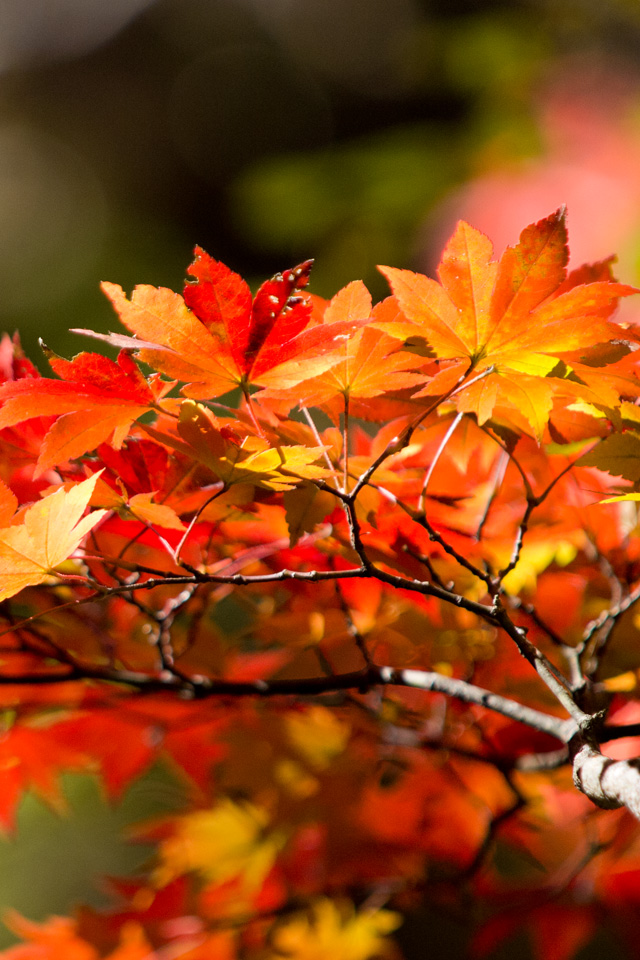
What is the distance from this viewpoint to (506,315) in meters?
0.35

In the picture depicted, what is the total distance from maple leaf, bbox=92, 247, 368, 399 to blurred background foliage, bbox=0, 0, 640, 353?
0.93m

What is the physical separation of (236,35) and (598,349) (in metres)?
6.05

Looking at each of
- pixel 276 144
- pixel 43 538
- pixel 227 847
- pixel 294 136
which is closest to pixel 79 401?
pixel 43 538

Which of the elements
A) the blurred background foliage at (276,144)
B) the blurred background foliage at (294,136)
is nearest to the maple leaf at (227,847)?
the blurred background foliage at (276,144)

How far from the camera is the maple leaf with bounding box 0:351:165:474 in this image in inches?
13.7

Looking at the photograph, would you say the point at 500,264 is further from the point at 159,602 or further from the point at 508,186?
the point at 508,186

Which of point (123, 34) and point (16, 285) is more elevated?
point (123, 34)

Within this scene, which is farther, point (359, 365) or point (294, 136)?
point (294, 136)

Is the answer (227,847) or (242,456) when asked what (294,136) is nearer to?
(227,847)

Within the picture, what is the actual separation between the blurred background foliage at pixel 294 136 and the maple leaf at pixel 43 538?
102cm

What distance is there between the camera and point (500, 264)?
1.11ft

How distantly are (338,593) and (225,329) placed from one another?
194 millimetres

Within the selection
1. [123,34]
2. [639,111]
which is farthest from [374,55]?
[639,111]

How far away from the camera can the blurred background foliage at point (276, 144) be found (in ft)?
7.58
